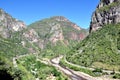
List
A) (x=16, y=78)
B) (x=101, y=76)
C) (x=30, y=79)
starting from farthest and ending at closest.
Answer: (x=101, y=76) < (x=30, y=79) < (x=16, y=78)

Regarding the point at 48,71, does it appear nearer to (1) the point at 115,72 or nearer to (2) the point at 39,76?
(2) the point at 39,76

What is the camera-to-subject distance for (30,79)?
6063 inches

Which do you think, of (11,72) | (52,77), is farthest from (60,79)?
(11,72)

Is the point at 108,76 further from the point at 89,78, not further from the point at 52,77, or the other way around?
the point at 52,77

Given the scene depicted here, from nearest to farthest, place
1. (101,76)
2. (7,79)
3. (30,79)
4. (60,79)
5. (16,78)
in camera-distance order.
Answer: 1. (7,79)
2. (16,78)
3. (30,79)
4. (60,79)
5. (101,76)

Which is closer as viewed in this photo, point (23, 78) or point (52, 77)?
point (23, 78)

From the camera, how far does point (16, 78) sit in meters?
142

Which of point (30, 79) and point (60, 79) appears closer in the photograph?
point (30, 79)

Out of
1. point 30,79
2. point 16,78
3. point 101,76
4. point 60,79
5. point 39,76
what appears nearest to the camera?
point 16,78

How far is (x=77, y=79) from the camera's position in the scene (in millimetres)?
189500

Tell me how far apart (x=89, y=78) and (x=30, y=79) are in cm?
4975

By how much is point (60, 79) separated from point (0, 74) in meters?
43.5

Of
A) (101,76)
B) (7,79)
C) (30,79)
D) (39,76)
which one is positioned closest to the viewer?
(7,79)

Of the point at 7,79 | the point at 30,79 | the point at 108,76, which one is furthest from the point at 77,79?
the point at 7,79
